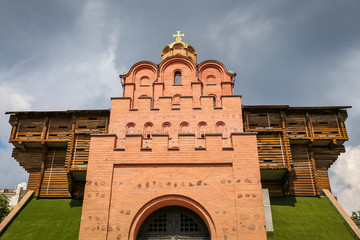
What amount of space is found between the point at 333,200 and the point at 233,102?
1098 cm

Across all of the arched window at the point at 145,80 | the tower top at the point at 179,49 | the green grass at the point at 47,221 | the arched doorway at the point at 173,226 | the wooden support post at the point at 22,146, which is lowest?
the arched doorway at the point at 173,226

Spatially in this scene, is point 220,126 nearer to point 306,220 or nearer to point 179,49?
point 306,220

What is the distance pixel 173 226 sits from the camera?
13.9m

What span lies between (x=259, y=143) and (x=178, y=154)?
408 inches

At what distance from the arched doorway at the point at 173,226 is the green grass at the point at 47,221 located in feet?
19.6

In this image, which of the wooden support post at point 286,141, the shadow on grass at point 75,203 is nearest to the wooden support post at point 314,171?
the wooden support post at point 286,141

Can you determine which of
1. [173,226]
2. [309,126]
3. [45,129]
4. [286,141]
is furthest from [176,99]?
[45,129]

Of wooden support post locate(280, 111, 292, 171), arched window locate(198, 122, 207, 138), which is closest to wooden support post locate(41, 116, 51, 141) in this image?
arched window locate(198, 122, 207, 138)

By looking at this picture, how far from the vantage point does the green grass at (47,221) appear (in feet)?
58.7

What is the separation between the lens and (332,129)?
2377 centimetres

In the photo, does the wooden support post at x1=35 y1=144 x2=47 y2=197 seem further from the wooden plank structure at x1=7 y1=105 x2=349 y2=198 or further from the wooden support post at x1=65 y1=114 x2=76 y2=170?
the wooden support post at x1=65 y1=114 x2=76 y2=170

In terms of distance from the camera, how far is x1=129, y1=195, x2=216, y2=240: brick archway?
12.9 m

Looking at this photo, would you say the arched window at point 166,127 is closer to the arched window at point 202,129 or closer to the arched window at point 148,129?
the arched window at point 148,129

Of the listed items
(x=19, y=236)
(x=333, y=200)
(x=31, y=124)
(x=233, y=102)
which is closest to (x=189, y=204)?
(x=233, y=102)
